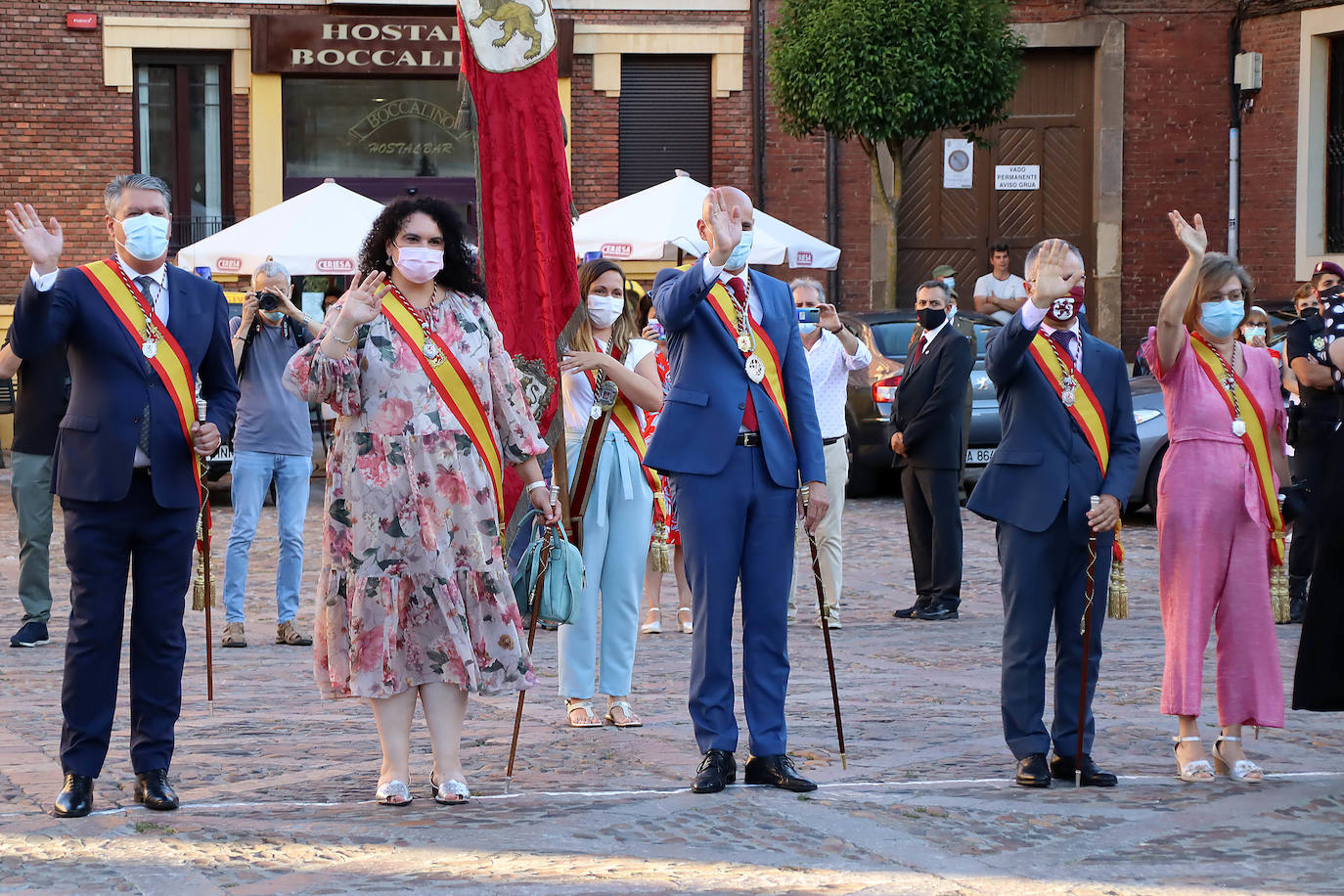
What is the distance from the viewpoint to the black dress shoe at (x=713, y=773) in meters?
6.42

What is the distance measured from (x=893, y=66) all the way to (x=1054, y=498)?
15380 mm

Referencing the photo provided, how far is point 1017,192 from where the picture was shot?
25750 mm

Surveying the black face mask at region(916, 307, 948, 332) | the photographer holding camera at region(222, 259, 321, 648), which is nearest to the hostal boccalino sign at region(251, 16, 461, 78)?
the black face mask at region(916, 307, 948, 332)

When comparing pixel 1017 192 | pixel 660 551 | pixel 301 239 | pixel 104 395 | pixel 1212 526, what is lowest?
pixel 660 551

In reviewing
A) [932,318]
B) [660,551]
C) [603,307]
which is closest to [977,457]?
[932,318]

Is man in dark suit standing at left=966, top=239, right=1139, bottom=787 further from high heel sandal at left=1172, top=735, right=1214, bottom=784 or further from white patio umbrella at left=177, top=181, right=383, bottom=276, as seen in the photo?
white patio umbrella at left=177, top=181, right=383, bottom=276

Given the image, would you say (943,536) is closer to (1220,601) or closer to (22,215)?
(1220,601)

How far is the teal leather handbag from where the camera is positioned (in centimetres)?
682

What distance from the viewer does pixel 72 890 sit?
5203mm

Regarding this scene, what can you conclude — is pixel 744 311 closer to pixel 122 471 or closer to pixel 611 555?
pixel 611 555

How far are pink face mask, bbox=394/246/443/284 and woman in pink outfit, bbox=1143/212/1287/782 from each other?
265 cm

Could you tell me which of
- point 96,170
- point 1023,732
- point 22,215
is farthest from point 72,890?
point 96,170

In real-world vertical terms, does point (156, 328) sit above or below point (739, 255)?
below

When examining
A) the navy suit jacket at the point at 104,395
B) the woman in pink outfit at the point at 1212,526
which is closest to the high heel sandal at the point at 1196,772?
the woman in pink outfit at the point at 1212,526
